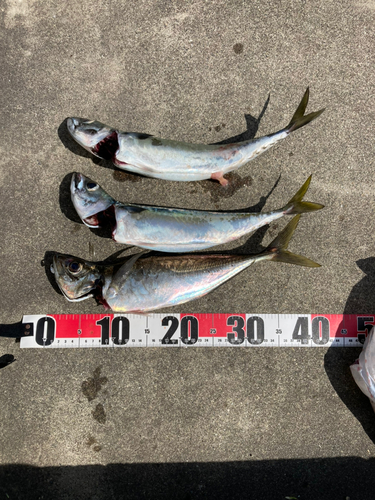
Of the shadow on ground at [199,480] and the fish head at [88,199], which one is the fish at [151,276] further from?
the shadow on ground at [199,480]

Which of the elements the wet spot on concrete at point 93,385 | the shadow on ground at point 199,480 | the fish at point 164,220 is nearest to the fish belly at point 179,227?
the fish at point 164,220

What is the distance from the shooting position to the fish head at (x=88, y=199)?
2537 millimetres

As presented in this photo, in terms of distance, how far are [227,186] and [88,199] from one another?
125cm

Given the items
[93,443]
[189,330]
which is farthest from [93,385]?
[189,330]

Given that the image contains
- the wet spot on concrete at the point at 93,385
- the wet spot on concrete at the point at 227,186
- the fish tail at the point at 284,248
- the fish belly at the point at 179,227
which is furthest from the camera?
the wet spot on concrete at the point at 227,186

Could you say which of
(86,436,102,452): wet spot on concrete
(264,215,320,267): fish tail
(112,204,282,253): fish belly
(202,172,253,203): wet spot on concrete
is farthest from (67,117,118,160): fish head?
(86,436,102,452): wet spot on concrete

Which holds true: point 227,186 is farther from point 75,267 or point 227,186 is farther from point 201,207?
point 75,267

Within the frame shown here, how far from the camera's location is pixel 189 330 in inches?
109

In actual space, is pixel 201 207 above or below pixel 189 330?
above

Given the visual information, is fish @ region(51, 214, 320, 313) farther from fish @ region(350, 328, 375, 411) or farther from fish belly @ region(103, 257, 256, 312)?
fish @ region(350, 328, 375, 411)

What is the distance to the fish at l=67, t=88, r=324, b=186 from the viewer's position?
2502mm

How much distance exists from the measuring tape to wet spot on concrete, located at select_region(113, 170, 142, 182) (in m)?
1.24

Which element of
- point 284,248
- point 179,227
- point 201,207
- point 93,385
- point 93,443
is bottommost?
point 93,443

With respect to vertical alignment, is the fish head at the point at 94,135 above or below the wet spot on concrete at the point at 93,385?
above
